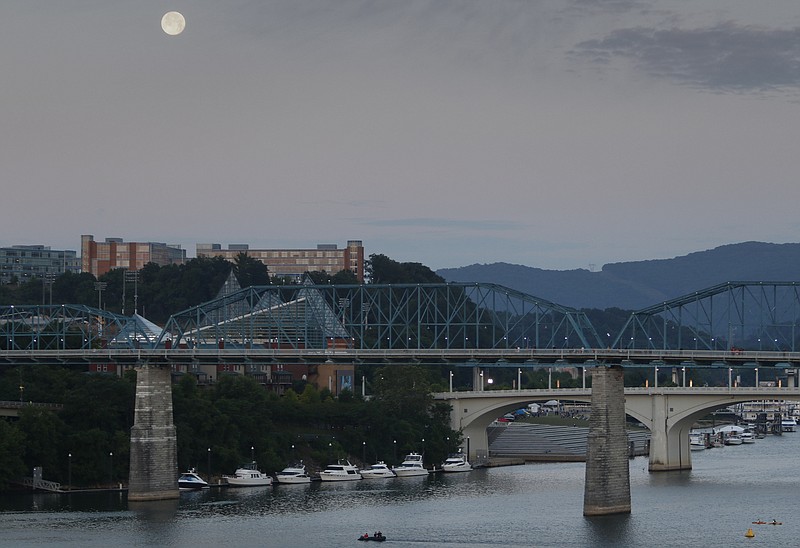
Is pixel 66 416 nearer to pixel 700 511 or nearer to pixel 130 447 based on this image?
pixel 130 447

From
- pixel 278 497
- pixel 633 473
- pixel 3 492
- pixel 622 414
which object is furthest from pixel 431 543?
pixel 633 473

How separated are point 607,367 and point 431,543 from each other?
2733 cm

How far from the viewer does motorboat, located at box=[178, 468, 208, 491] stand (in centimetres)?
15988

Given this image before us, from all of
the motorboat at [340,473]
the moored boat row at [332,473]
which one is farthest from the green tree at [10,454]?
the motorboat at [340,473]

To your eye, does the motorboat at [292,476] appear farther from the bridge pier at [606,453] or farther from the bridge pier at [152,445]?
the bridge pier at [606,453]

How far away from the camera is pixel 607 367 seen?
137750 millimetres

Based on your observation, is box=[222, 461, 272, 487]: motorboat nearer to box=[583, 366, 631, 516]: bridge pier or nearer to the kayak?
box=[583, 366, 631, 516]: bridge pier

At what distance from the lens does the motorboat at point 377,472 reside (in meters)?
178

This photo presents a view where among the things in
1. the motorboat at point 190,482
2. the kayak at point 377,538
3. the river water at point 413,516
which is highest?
the motorboat at point 190,482

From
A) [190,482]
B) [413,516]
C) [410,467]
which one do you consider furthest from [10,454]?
[410,467]

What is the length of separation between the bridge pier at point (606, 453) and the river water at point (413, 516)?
57.9 inches

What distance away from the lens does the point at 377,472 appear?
17850 centimetres

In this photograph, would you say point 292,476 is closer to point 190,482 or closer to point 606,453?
point 190,482

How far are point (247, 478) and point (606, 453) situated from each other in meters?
44.4
